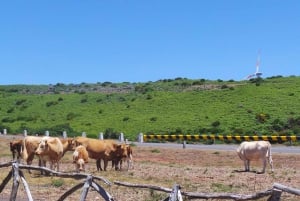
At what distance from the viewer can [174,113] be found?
2749 inches

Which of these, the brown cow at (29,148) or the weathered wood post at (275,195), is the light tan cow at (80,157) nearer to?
the brown cow at (29,148)

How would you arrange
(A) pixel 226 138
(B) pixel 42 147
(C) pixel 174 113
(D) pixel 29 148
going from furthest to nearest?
1. (C) pixel 174 113
2. (A) pixel 226 138
3. (D) pixel 29 148
4. (B) pixel 42 147

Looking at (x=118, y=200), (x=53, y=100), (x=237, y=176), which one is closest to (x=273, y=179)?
(x=237, y=176)

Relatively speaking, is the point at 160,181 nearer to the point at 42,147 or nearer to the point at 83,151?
the point at 83,151

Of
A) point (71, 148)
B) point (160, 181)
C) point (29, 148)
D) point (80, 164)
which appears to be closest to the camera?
point (160, 181)

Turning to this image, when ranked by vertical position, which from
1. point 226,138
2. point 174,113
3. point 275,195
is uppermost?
point 174,113

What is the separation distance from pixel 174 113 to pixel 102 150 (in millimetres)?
45227

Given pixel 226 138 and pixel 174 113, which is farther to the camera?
pixel 174 113

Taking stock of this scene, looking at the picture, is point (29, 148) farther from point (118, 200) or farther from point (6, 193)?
point (118, 200)

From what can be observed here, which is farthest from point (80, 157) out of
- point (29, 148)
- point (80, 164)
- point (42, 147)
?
point (29, 148)

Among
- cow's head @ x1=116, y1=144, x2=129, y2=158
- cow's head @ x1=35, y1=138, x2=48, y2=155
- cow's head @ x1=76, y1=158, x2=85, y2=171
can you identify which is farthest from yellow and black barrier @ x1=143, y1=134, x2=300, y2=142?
cow's head @ x1=35, y1=138, x2=48, y2=155

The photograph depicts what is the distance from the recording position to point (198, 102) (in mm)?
73812

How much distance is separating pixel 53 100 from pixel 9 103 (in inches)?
332

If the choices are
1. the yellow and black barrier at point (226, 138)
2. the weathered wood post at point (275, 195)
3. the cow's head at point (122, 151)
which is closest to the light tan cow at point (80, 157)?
the cow's head at point (122, 151)
